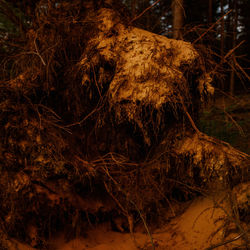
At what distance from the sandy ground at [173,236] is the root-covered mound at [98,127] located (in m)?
0.15

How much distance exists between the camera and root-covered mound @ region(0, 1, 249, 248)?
2.23 meters

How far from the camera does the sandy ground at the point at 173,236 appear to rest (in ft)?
6.91

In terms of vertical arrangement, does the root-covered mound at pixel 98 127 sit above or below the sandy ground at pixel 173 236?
above

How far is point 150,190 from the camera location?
2.64 m

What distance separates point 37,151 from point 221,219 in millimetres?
2215

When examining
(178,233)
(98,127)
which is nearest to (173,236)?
(178,233)

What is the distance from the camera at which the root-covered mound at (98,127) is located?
2229 millimetres

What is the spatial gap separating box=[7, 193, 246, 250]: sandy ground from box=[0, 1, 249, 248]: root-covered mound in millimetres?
151

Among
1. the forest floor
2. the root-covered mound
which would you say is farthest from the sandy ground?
Answer: the root-covered mound

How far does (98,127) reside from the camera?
7.97 ft

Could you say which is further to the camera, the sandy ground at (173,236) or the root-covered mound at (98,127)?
the root-covered mound at (98,127)

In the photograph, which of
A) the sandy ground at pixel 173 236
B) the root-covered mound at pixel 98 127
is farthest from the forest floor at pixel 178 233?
the root-covered mound at pixel 98 127

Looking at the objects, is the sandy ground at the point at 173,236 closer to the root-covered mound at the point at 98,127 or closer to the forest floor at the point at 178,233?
the forest floor at the point at 178,233

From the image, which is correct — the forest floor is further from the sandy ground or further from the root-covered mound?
the root-covered mound
